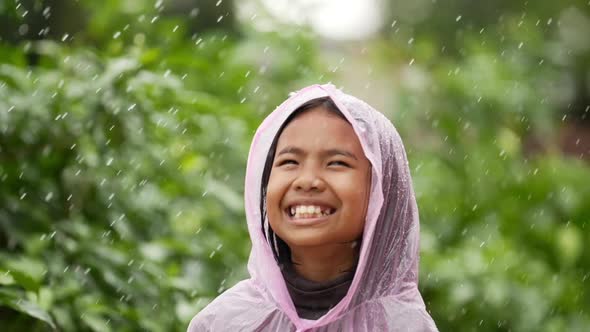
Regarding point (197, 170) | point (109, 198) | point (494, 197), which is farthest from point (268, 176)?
point (494, 197)

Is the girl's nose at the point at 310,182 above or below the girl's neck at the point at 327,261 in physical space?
above

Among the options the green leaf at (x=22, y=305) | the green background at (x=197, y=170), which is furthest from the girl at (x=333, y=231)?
the green background at (x=197, y=170)

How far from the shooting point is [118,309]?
421 centimetres

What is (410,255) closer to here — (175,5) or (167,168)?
(167,168)

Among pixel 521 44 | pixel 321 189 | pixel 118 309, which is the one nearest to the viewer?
pixel 321 189

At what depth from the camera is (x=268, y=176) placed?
272 centimetres

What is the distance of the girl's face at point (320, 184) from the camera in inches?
96.7

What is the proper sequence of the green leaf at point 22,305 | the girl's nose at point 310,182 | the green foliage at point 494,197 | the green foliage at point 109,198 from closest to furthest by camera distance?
1. the girl's nose at point 310,182
2. the green leaf at point 22,305
3. the green foliage at point 109,198
4. the green foliage at point 494,197

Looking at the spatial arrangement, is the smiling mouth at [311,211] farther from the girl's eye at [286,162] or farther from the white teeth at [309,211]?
the girl's eye at [286,162]

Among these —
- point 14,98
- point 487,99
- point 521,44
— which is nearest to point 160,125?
point 14,98

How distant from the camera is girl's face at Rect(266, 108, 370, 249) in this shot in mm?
2457

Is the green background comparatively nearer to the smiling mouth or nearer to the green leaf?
the green leaf

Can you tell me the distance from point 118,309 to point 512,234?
3.11m

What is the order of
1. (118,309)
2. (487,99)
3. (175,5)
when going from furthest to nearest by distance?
(175,5)
(487,99)
(118,309)
